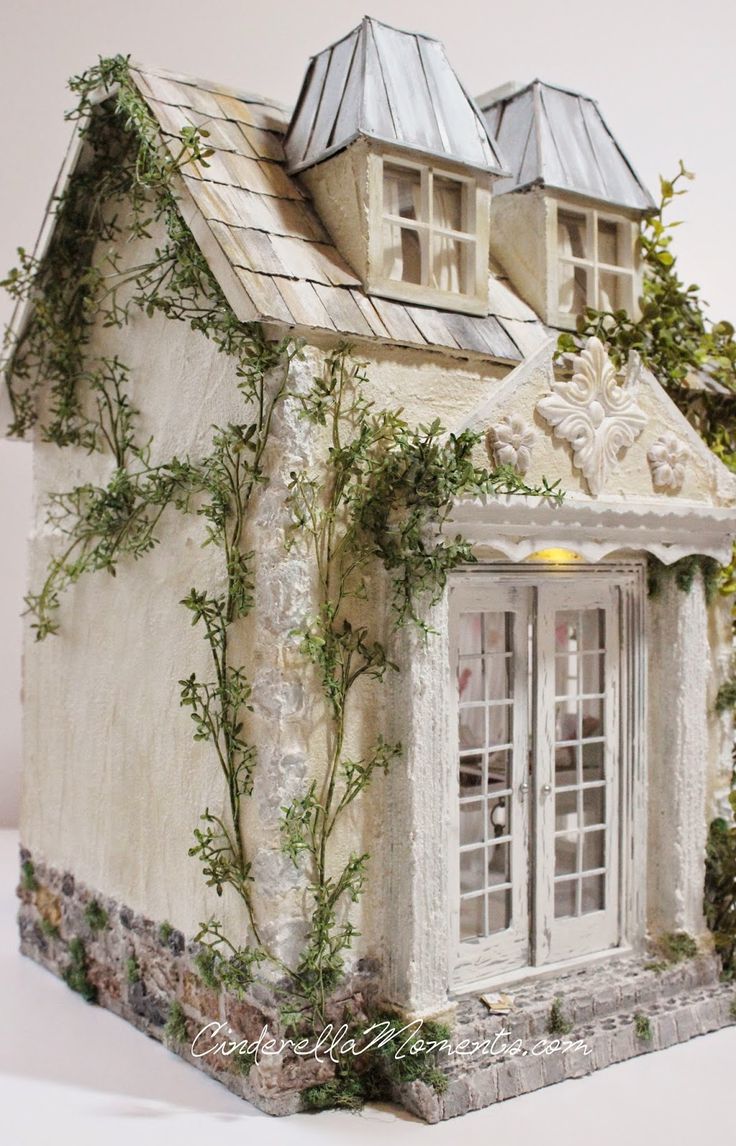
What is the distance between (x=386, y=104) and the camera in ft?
16.7

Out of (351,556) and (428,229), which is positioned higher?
(428,229)

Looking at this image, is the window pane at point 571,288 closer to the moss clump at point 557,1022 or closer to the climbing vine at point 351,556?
the climbing vine at point 351,556

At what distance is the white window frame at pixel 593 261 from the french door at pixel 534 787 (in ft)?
4.55

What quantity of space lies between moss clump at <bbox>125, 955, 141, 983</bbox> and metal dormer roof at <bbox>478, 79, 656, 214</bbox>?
13.4 ft

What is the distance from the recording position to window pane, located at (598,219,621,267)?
238 inches

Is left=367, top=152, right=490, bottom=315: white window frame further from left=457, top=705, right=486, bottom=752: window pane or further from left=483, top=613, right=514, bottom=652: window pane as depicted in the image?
left=457, top=705, right=486, bottom=752: window pane

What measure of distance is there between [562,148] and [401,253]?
1.29 m

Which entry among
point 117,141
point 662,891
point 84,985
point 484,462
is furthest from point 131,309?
point 662,891

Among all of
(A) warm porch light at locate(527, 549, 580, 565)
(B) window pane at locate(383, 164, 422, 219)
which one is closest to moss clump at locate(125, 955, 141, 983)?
(A) warm porch light at locate(527, 549, 580, 565)

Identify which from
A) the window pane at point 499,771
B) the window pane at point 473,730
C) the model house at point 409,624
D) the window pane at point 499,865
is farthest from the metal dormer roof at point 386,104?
the window pane at point 499,865

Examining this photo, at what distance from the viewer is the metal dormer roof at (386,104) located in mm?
5059

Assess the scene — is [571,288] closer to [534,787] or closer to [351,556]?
[351,556]

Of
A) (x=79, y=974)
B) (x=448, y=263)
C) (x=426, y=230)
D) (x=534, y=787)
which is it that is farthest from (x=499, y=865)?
(x=426, y=230)

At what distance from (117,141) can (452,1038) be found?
4.30 metres
